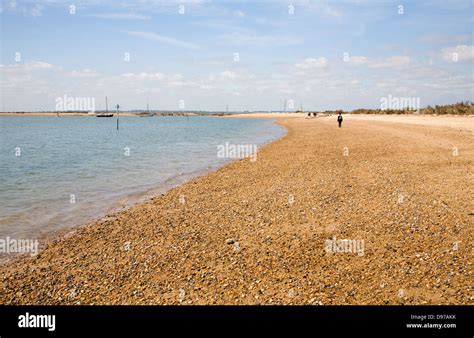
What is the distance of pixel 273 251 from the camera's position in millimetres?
7852

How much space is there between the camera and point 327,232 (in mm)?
8797

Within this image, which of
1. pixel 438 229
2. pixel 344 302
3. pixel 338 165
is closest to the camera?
pixel 344 302

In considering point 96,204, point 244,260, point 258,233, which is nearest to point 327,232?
point 258,233

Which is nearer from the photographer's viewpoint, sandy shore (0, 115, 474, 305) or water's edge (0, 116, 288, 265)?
sandy shore (0, 115, 474, 305)

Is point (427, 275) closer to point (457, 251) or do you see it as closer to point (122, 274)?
point (457, 251)

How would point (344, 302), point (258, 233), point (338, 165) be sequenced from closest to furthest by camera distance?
1. point (344, 302)
2. point (258, 233)
3. point (338, 165)

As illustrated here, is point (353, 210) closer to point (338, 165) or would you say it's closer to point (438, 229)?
point (438, 229)

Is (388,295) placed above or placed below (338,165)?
below

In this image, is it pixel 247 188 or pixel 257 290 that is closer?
pixel 257 290

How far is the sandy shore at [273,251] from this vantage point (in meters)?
6.15

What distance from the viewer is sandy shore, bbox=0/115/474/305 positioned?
615 centimetres

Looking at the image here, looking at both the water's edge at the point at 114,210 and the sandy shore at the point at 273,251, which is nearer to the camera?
the sandy shore at the point at 273,251

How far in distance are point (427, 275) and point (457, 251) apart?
1.42 m

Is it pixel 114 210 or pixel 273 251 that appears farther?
pixel 114 210
